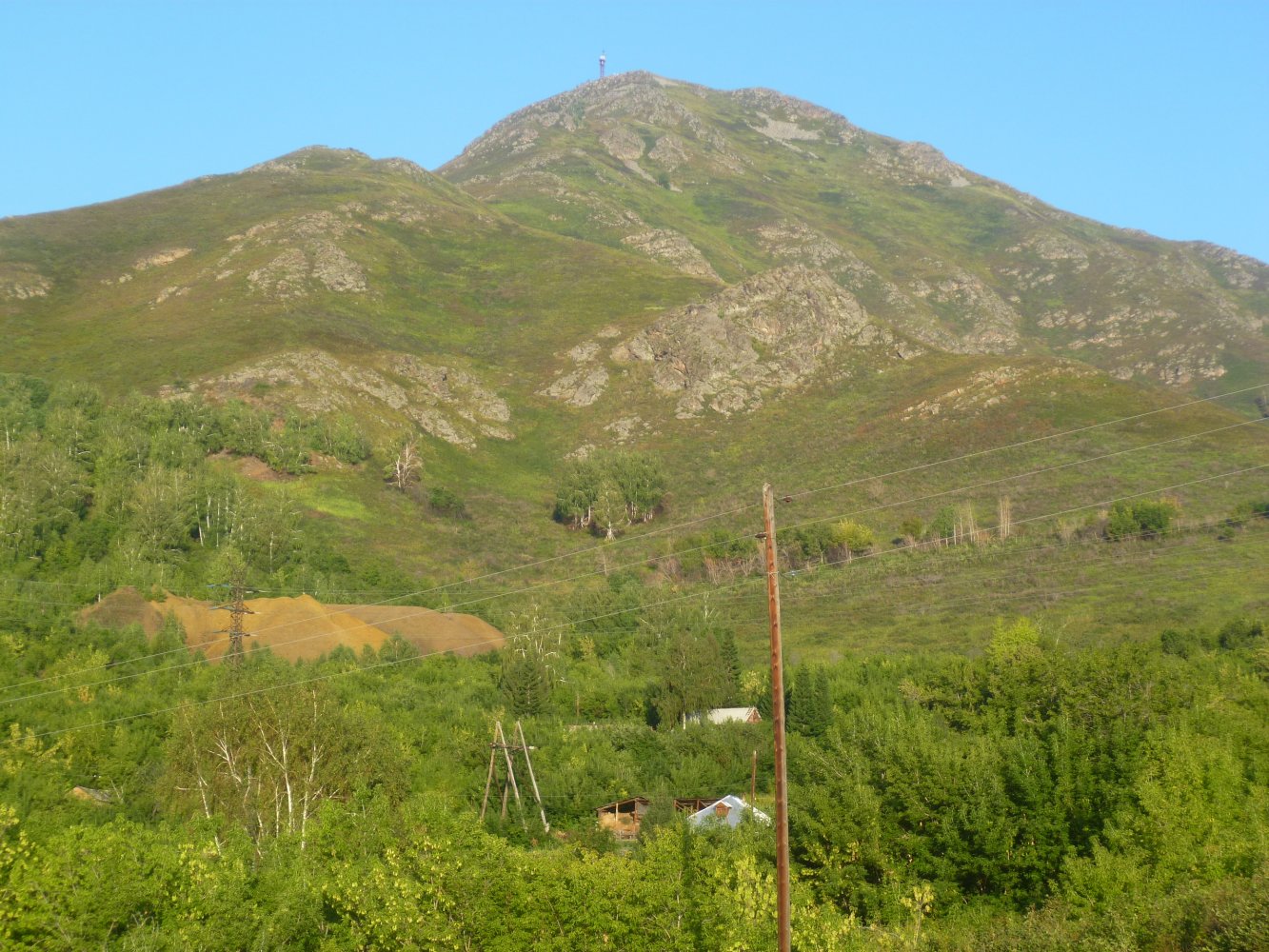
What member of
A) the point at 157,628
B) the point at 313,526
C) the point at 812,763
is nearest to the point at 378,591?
the point at 313,526

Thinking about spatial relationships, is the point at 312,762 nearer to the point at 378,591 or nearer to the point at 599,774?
the point at 599,774

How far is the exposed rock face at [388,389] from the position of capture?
428 feet

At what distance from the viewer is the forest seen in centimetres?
3294

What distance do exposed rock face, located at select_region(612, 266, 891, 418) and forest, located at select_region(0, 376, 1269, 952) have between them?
47.2 meters

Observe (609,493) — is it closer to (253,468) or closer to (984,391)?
(253,468)

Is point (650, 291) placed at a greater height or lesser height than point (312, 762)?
greater

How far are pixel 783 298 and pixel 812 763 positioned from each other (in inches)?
5113

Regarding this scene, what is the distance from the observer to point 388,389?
460ft

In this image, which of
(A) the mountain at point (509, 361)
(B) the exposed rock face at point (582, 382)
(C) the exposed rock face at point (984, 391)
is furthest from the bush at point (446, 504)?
(C) the exposed rock face at point (984, 391)

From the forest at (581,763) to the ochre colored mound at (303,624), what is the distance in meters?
2.47

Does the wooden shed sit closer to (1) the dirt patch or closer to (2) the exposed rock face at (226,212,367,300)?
(1) the dirt patch

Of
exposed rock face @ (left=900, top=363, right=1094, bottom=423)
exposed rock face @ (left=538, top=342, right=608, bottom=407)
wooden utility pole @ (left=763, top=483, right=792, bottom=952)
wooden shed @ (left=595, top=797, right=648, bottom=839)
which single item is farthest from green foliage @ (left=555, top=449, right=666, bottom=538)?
wooden utility pole @ (left=763, top=483, right=792, bottom=952)

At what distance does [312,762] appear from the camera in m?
50.7

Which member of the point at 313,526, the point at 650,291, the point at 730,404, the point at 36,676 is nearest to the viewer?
the point at 36,676
